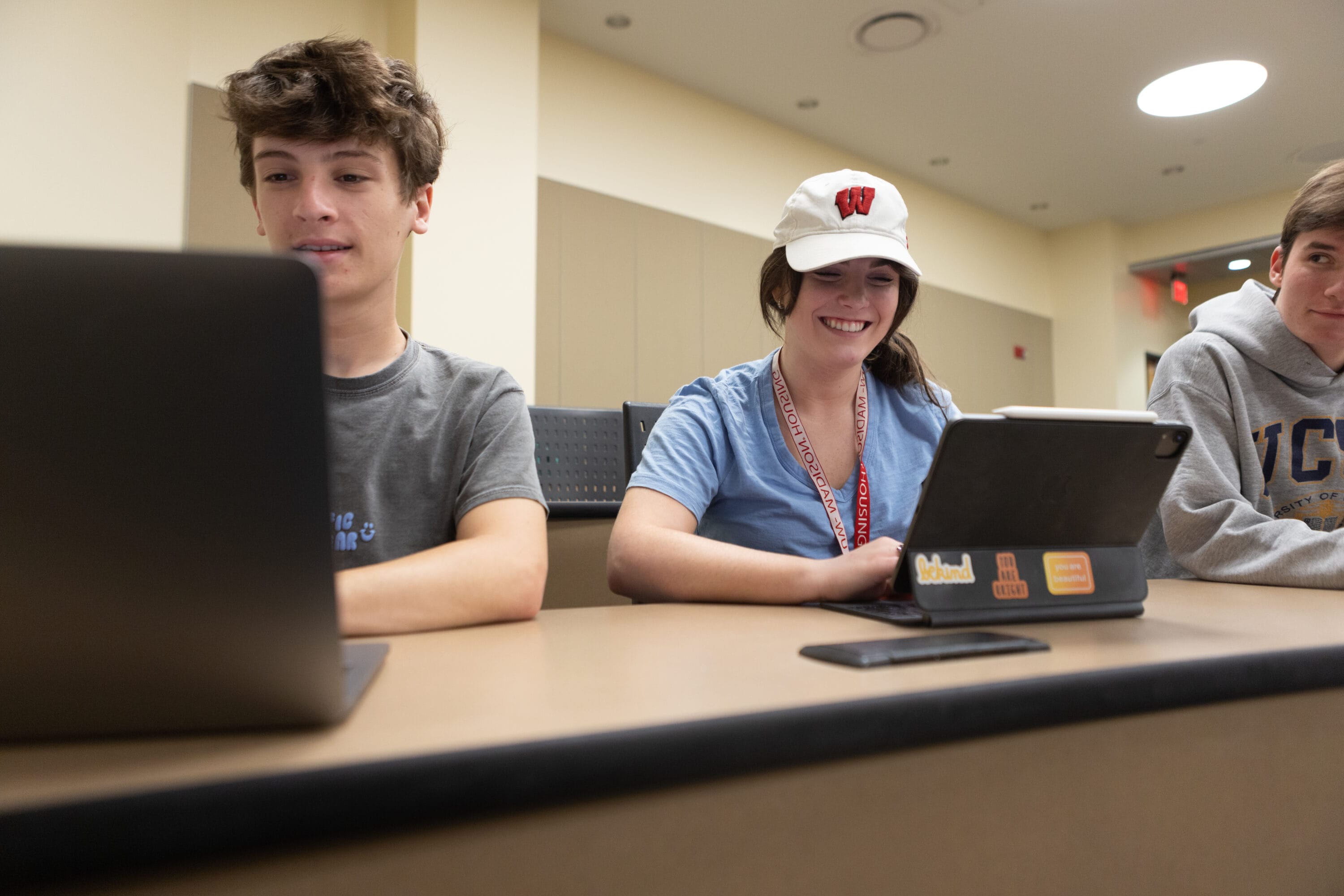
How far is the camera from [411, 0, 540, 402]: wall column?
3320mm

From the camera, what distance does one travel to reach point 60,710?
Result: 41 centimetres

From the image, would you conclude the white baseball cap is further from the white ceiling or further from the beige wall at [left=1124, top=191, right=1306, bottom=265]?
the beige wall at [left=1124, top=191, right=1306, bottom=265]

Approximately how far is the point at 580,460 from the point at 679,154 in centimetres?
353

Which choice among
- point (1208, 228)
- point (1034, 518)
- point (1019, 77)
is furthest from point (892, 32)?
point (1208, 228)

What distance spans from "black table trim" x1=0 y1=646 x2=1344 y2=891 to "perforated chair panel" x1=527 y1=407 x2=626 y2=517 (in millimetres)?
1145

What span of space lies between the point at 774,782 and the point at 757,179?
5054 millimetres

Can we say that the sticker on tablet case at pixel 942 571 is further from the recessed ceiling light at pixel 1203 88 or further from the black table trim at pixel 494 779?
the recessed ceiling light at pixel 1203 88

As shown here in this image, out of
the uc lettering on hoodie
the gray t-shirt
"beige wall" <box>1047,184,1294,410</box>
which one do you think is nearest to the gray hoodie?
the uc lettering on hoodie

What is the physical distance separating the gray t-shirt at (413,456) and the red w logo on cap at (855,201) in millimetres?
573

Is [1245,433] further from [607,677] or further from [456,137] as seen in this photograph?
[456,137]

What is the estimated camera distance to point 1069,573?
859 millimetres

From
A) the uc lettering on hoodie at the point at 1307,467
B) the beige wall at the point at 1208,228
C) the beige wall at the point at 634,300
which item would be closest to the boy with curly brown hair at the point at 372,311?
the uc lettering on hoodie at the point at 1307,467

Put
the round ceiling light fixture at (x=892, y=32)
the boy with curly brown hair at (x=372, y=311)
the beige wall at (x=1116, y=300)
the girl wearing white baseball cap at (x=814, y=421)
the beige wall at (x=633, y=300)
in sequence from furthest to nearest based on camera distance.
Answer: the beige wall at (x=1116, y=300)
the beige wall at (x=633, y=300)
the round ceiling light fixture at (x=892, y=32)
the girl wearing white baseball cap at (x=814, y=421)
the boy with curly brown hair at (x=372, y=311)

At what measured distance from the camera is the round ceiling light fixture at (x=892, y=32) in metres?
3.97
